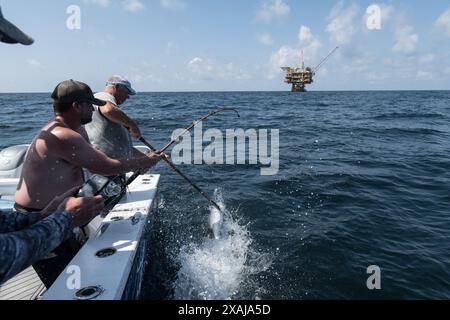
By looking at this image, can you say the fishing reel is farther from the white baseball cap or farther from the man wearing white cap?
the white baseball cap

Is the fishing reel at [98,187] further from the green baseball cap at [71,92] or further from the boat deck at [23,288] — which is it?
the boat deck at [23,288]

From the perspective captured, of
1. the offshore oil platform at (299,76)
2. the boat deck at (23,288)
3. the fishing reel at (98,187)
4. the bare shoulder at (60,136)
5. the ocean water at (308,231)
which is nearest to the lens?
the bare shoulder at (60,136)

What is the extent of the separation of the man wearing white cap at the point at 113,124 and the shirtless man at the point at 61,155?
3.73 ft

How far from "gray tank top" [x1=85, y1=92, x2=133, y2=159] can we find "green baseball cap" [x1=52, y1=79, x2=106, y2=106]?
126 cm

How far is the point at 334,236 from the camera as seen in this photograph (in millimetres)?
5703

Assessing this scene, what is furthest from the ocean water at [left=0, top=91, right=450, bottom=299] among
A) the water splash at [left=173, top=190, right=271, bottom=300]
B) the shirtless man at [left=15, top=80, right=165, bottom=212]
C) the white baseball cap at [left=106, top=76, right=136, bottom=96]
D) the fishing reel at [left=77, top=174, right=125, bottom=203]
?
the white baseball cap at [left=106, top=76, right=136, bottom=96]

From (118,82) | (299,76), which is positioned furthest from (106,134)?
(299,76)

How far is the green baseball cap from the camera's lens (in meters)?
2.84

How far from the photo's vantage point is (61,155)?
2746 mm

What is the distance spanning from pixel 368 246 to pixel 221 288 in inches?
110

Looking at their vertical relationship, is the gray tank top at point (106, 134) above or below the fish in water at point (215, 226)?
above

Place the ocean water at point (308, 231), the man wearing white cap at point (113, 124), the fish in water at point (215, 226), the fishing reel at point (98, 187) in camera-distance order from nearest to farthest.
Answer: the fishing reel at point (98, 187)
the man wearing white cap at point (113, 124)
the ocean water at point (308, 231)
the fish in water at point (215, 226)

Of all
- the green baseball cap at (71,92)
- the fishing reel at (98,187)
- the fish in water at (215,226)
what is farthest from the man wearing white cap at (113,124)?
the fish in water at (215,226)

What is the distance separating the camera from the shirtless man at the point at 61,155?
2.70 metres
